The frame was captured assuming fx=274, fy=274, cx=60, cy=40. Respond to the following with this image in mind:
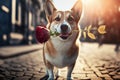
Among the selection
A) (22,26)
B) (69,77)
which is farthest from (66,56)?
(22,26)

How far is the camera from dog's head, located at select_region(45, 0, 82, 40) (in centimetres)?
475

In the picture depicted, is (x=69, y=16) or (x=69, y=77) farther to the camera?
(x=69, y=77)

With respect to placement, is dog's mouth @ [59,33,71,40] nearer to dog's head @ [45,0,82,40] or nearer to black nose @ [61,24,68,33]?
dog's head @ [45,0,82,40]

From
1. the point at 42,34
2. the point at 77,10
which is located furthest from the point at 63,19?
the point at 42,34

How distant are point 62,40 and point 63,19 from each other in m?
0.38

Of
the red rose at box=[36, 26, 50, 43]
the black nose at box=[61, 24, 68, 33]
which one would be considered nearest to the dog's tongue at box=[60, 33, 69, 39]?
the black nose at box=[61, 24, 68, 33]

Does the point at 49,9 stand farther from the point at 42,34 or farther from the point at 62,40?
the point at 42,34

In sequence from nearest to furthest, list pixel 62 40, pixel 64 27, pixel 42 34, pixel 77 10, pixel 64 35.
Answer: pixel 42 34 → pixel 64 27 → pixel 64 35 → pixel 62 40 → pixel 77 10

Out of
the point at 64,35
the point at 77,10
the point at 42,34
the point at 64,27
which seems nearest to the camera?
the point at 42,34

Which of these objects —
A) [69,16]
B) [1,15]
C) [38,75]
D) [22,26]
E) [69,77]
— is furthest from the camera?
[22,26]

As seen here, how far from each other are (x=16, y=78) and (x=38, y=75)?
599mm

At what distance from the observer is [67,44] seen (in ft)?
16.8

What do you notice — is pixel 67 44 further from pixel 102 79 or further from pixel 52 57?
pixel 102 79

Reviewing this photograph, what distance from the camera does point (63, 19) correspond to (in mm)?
5012
